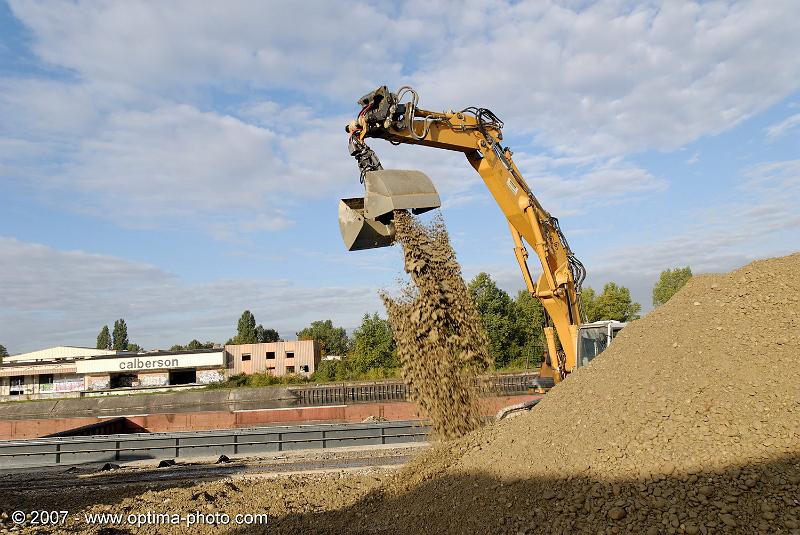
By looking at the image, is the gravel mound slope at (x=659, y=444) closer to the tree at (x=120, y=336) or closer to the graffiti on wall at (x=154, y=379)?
the graffiti on wall at (x=154, y=379)

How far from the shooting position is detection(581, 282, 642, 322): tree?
160ft

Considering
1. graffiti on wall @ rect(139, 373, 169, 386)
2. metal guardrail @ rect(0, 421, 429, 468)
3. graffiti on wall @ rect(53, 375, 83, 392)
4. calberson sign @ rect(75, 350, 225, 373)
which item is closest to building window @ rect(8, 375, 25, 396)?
graffiti on wall @ rect(53, 375, 83, 392)

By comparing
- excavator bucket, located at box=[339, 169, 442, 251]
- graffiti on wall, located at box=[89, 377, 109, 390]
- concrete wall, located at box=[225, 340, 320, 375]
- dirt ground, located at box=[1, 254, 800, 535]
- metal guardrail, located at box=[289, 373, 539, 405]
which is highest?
excavator bucket, located at box=[339, 169, 442, 251]

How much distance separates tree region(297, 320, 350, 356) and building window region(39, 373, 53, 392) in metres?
59.2

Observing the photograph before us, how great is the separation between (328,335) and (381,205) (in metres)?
105

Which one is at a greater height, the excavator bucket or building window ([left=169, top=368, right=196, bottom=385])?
the excavator bucket

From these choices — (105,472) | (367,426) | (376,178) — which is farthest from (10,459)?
(376,178)

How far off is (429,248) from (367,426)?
7646 millimetres

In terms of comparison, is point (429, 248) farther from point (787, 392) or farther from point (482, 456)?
point (787, 392)

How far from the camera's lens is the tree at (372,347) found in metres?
45.0

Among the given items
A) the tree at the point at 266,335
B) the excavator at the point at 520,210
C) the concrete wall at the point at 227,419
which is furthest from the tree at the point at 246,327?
the excavator at the point at 520,210

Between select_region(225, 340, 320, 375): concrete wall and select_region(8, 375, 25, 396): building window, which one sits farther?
select_region(225, 340, 320, 375): concrete wall

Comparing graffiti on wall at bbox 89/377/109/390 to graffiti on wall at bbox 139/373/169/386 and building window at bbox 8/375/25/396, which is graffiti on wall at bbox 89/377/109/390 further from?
building window at bbox 8/375/25/396

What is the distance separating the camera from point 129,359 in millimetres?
45875
